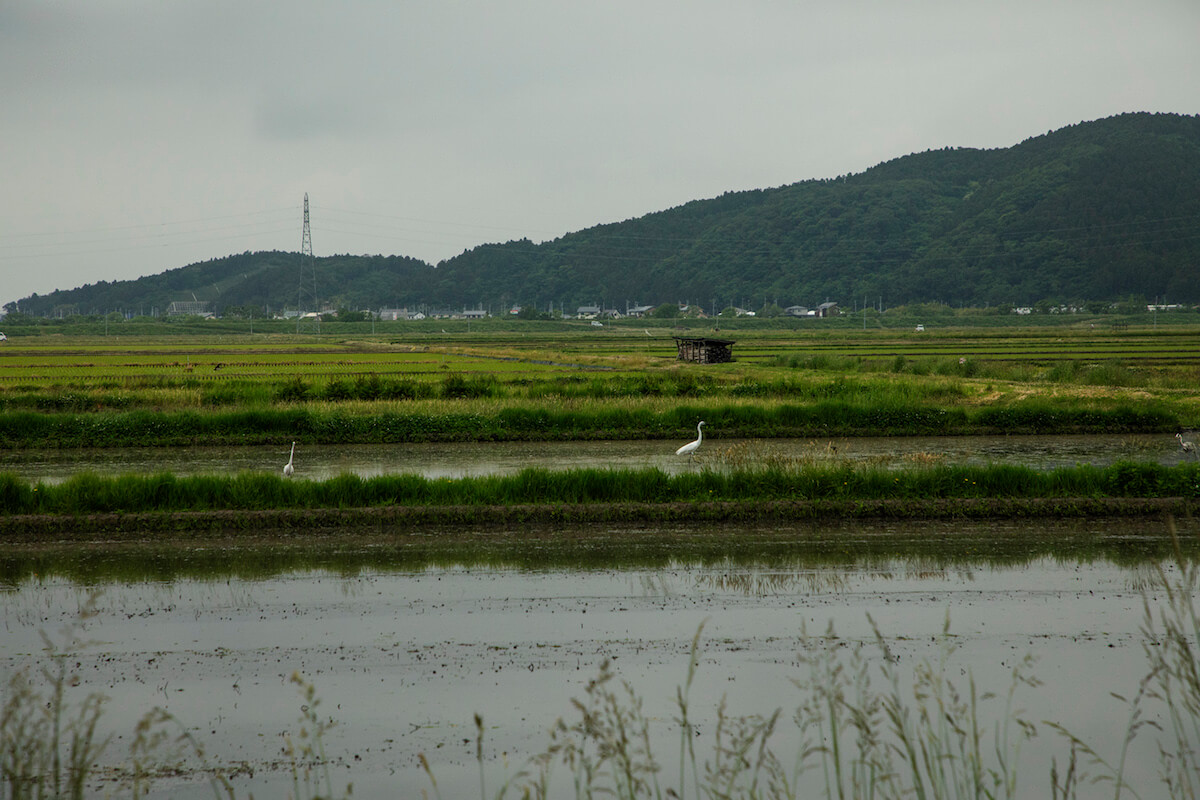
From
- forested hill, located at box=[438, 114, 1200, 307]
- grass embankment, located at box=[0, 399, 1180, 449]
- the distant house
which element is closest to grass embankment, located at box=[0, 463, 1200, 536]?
grass embankment, located at box=[0, 399, 1180, 449]

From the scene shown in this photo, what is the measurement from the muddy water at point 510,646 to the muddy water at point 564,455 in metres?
5.66

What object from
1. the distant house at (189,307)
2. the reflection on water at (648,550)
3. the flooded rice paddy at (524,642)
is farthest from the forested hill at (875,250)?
the flooded rice paddy at (524,642)

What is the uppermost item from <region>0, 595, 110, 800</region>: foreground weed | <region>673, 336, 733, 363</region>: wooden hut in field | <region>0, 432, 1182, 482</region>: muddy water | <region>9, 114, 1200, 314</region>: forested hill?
<region>9, 114, 1200, 314</region>: forested hill

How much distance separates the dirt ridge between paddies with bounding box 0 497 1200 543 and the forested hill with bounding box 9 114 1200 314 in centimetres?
11981

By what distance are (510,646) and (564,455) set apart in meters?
10.5

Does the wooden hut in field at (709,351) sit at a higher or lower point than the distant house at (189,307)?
lower

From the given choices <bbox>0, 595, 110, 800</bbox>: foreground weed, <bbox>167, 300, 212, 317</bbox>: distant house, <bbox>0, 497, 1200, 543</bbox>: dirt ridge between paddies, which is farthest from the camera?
<bbox>167, 300, 212, 317</bbox>: distant house

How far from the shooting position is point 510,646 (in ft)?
22.2

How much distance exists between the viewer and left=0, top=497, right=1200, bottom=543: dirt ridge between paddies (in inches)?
438

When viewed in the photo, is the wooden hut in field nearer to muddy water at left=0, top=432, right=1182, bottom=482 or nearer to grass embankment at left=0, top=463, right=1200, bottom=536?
muddy water at left=0, top=432, right=1182, bottom=482

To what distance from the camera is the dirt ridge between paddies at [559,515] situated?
11.1 m

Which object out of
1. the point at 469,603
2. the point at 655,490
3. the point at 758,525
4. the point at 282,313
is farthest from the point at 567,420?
the point at 282,313

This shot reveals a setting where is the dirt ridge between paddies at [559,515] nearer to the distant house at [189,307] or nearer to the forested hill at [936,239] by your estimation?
the forested hill at [936,239]

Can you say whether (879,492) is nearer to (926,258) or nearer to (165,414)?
(165,414)
